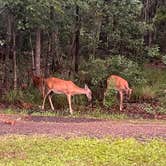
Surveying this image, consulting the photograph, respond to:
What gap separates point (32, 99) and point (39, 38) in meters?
2.56

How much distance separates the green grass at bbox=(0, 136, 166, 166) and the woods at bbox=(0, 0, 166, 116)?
7.72m

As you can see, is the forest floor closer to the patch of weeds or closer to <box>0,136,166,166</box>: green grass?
<box>0,136,166,166</box>: green grass

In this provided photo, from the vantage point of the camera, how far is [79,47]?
2255 cm

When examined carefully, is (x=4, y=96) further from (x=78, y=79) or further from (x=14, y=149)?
(x=14, y=149)

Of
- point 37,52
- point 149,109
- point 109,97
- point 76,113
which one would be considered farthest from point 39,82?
point 149,109

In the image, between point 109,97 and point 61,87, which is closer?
point 61,87

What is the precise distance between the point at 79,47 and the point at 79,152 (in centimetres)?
1230

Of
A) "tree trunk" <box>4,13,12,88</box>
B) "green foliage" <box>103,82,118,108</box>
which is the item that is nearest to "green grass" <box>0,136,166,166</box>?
"green foliage" <box>103,82,118,108</box>

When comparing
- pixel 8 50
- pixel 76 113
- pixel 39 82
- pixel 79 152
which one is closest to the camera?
pixel 79 152

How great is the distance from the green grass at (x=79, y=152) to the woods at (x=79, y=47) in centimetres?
772

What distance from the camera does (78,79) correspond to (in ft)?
70.1

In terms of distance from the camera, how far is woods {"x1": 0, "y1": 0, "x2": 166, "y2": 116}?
19.8 m

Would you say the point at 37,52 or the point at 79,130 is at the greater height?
the point at 37,52

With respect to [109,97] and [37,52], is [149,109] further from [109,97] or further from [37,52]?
[37,52]
